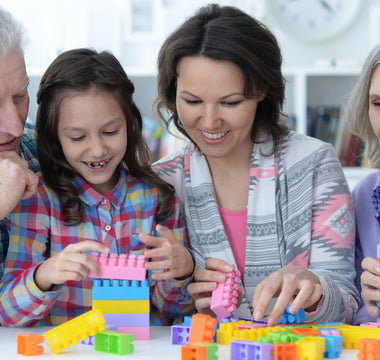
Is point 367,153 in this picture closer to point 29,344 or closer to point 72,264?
point 72,264

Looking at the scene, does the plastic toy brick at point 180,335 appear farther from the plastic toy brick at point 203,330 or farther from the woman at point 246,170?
the woman at point 246,170

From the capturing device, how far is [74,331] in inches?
45.8

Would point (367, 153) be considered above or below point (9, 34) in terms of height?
below

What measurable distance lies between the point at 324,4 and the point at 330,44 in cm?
22

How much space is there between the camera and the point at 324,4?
12.1 ft

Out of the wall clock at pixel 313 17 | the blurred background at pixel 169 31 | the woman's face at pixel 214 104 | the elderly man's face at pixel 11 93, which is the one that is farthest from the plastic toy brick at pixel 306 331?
the wall clock at pixel 313 17

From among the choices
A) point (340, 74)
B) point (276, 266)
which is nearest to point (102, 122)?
point (276, 266)

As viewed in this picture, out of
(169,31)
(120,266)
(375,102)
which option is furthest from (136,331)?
(169,31)

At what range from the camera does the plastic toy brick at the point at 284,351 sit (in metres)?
1.04

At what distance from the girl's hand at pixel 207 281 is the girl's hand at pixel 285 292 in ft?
0.32

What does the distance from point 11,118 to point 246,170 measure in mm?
630

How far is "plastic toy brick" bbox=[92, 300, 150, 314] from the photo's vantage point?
128 centimetres

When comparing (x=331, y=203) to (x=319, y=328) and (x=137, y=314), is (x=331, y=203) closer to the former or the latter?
(x=319, y=328)

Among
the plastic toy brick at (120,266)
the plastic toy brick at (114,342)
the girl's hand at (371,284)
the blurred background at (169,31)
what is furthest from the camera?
the blurred background at (169,31)
